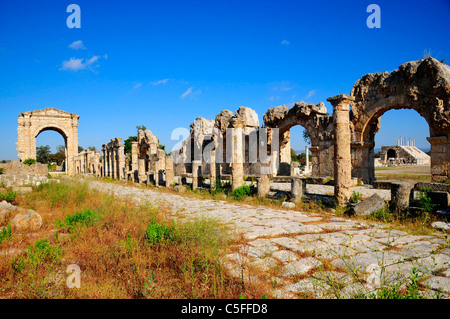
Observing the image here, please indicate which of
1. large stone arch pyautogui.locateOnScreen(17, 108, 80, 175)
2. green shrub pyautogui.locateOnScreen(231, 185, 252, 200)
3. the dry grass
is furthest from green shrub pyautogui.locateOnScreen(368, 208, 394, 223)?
large stone arch pyautogui.locateOnScreen(17, 108, 80, 175)

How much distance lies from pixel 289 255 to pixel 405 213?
14.6 ft

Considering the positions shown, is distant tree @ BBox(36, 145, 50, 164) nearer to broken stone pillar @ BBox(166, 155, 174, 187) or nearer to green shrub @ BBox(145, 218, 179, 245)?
broken stone pillar @ BBox(166, 155, 174, 187)

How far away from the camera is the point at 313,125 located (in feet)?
54.6

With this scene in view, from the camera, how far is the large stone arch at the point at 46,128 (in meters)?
34.0

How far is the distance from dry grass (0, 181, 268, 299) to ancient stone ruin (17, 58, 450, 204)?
5.66 metres

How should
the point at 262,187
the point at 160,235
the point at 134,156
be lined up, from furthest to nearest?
1. the point at 134,156
2. the point at 262,187
3. the point at 160,235

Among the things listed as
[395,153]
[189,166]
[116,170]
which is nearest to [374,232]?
[189,166]

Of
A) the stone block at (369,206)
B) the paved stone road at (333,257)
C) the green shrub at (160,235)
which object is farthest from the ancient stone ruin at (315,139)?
the green shrub at (160,235)

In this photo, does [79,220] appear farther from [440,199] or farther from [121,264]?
[440,199]

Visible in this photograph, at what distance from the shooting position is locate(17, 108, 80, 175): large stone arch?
34.0 metres

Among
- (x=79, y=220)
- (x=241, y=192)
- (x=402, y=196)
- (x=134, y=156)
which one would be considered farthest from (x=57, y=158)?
(x=402, y=196)

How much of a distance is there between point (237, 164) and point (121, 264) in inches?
324

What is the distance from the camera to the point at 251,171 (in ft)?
62.5
